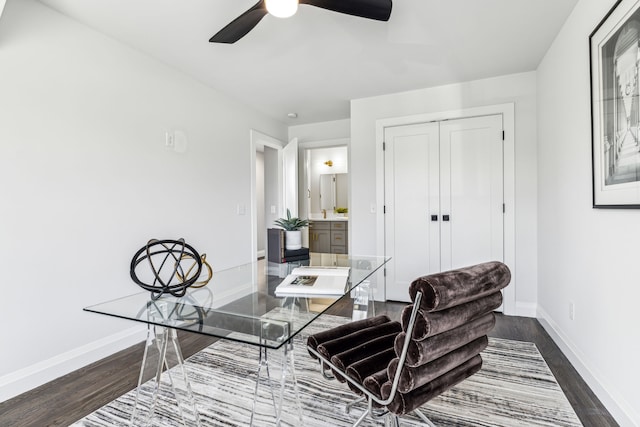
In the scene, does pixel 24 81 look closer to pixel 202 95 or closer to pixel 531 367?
pixel 202 95

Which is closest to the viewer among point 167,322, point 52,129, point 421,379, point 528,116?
point 421,379

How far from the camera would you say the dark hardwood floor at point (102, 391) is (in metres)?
1.60

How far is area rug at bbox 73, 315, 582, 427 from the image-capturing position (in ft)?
5.04

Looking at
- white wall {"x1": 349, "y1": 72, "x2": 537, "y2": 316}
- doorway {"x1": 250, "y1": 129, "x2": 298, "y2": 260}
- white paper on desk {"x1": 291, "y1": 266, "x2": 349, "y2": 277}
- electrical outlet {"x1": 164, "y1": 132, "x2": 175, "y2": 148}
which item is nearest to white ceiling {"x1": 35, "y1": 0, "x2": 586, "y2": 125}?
white wall {"x1": 349, "y1": 72, "x2": 537, "y2": 316}

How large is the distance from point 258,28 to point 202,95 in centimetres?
123

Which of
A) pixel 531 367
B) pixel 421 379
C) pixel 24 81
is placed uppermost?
pixel 24 81

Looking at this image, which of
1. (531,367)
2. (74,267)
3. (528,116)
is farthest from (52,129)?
(528,116)

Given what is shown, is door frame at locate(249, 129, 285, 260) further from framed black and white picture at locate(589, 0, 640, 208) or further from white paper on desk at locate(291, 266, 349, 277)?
framed black and white picture at locate(589, 0, 640, 208)

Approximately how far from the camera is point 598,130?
67.7 inches

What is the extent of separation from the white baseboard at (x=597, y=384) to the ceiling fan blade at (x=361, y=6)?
2.17 meters

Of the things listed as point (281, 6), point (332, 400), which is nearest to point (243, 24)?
point (281, 6)

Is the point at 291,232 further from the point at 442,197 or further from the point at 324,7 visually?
the point at 442,197

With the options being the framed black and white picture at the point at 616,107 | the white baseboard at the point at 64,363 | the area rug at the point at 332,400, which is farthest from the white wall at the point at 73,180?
the framed black and white picture at the point at 616,107

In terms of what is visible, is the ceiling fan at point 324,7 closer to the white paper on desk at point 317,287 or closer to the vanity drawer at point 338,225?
the white paper on desk at point 317,287
